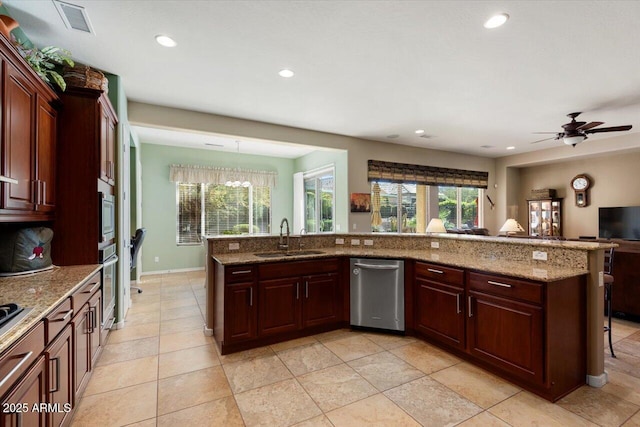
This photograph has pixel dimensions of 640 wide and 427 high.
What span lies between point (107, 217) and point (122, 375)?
54.9 inches

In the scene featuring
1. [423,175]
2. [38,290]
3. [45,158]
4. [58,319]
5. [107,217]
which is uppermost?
[423,175]

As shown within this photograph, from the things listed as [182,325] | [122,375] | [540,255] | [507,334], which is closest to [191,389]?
[122,375]

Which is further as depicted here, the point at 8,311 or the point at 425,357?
the point at 425,357

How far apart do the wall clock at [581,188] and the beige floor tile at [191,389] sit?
7989mm

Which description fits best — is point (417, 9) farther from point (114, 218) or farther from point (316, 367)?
point (114, 218)

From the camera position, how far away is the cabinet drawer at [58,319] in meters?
1.44

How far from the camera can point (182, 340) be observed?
3162 mm

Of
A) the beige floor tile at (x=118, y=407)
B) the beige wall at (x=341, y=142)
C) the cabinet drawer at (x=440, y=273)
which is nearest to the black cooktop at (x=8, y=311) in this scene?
the beige floor tile at (x=118, y=407)

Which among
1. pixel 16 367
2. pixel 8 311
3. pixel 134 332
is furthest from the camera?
pixel 134 332

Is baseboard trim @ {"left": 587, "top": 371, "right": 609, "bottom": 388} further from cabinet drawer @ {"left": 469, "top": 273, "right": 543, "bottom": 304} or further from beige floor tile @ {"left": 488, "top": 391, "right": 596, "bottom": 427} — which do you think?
cabinet drawer @ {"left": 469, "top": 273, "right": 543, "bottom": 304}

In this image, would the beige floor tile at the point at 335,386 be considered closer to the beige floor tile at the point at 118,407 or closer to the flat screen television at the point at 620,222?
the beige floor tile at the point at 118,407

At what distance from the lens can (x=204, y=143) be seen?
20.8 ft

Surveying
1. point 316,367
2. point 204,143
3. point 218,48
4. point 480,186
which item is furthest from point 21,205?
point 480,186

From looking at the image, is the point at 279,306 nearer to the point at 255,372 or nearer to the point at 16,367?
the point at 255,372
